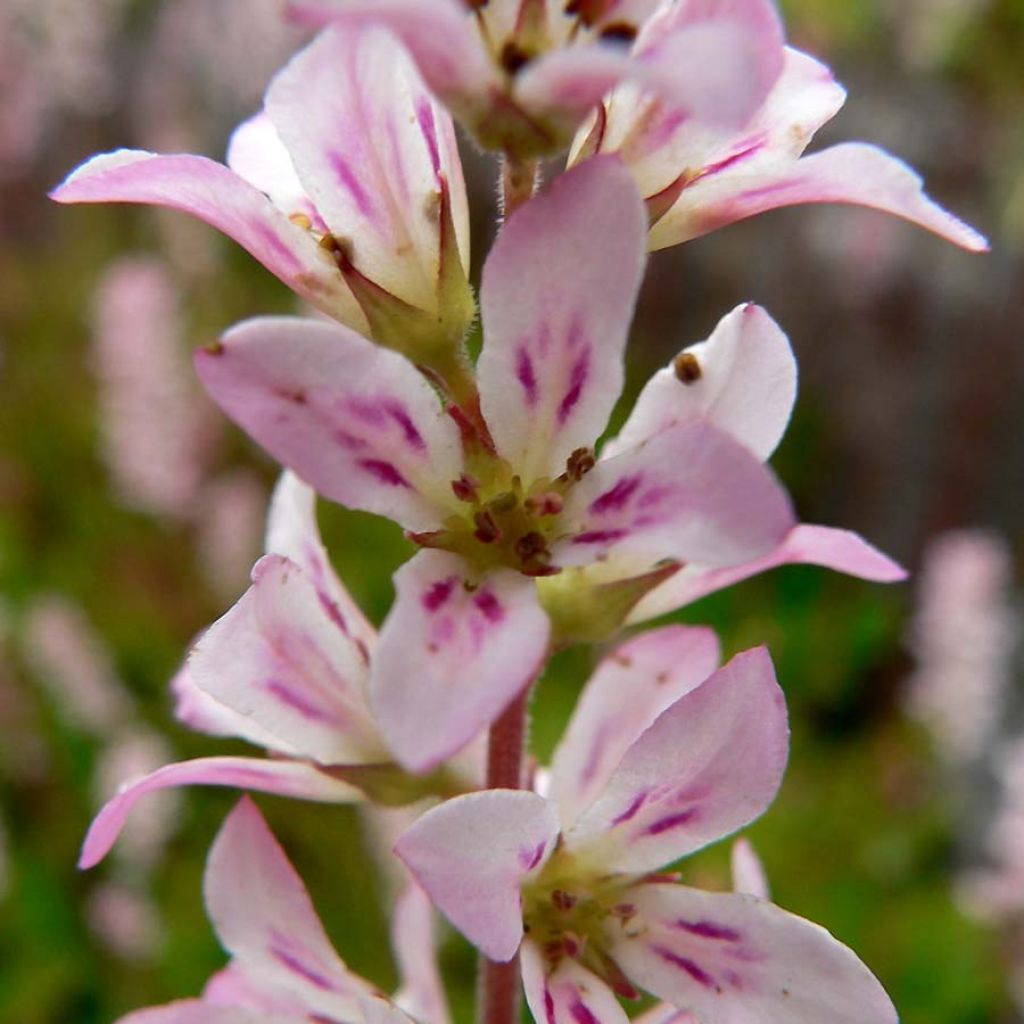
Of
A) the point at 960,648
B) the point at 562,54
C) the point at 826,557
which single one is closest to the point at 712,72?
the point at 562,54

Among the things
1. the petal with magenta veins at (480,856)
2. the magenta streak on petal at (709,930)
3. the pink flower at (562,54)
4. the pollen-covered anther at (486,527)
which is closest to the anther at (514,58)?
the pink flower at (562,54)

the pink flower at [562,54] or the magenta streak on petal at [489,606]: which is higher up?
the pink flower at [562,54]

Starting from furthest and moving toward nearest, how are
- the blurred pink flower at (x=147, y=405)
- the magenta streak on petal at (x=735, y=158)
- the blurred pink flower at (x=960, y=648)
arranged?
the blurred pink flower at (x=147, y=405)
the blurred pink flower at (x=960, y=648)
the magenta streak on petal at (x=735, y=158)

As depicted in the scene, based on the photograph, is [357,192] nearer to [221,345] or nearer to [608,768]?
[221,345]

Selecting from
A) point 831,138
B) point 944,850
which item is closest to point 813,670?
point 944,850

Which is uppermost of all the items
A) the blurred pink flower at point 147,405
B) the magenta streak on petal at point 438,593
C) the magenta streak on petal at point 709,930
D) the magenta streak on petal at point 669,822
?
the magenta streak on petal at point 438,593

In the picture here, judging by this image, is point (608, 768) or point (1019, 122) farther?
point (1019, 122)

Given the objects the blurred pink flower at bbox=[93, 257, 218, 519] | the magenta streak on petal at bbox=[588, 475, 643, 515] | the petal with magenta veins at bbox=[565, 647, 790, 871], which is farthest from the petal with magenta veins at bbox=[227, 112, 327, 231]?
the blurred pink flower at bbox=[93, 257, 218, 519]

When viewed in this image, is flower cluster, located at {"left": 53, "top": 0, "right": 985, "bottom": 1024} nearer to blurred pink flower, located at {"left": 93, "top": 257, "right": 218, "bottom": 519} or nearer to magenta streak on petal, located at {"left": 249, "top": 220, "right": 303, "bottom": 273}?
magenta streak on petal, located at {"left": 249, "top": 220, "right": 303, "bottom": 273}

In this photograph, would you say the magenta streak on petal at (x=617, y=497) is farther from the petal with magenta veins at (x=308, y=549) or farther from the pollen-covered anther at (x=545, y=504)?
the petal with magenta veins at (x=308, y=549)
